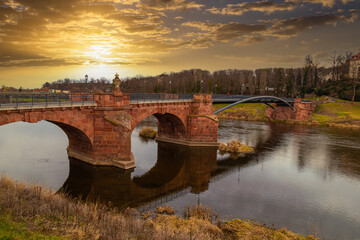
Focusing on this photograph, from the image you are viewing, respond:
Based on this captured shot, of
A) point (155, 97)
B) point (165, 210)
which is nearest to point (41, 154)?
point (155, 97)

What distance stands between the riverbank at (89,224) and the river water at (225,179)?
1.62 m

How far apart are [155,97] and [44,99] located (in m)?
13.5

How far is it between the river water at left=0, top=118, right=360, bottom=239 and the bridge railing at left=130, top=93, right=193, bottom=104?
6.58 meters

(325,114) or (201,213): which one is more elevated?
(325,114)

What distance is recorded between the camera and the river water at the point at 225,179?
15961mm

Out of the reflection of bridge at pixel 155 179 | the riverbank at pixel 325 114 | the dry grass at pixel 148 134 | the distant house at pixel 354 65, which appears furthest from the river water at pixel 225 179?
the distant house at pixel 354 65

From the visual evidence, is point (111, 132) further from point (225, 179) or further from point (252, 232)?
point (252, 232)

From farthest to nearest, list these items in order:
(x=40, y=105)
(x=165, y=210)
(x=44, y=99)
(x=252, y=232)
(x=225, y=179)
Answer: (x=225, y=179) < (x=44, y=99) < (x=40, y=105) < (x=165, y=210) < (x=252, y=232)

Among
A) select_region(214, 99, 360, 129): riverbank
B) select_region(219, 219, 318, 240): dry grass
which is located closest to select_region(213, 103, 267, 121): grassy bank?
select_region(214, 99, 360, 129): riverbank

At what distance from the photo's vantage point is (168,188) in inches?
781

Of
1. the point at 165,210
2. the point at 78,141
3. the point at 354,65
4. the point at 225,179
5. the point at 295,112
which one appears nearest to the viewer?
the point at 165,210

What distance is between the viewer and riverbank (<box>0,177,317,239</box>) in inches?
355

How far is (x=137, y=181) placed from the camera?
20828mm

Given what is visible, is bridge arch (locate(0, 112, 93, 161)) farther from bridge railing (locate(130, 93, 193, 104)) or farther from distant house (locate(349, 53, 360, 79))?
distant house (locate(349, 53, 360, 79))
